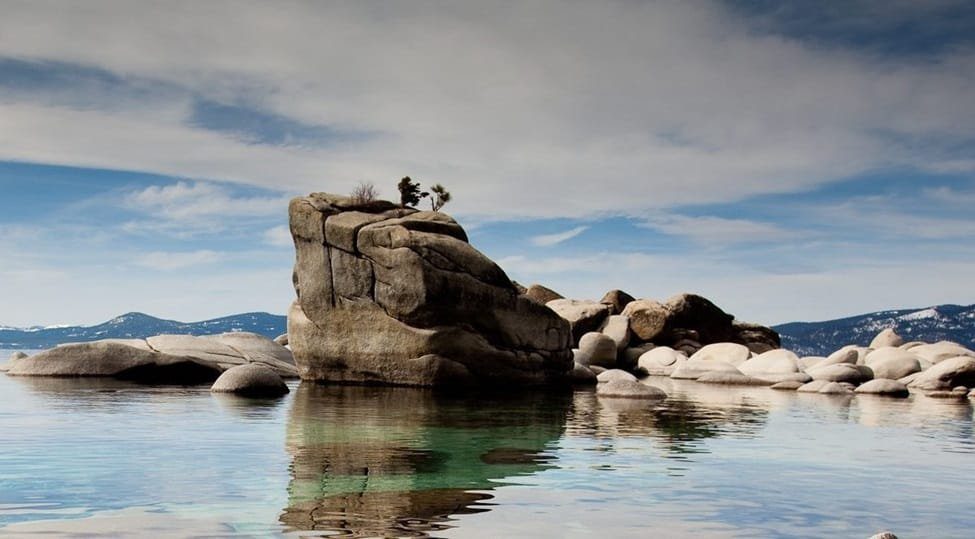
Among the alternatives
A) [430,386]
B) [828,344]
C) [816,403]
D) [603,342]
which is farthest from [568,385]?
[828,344]

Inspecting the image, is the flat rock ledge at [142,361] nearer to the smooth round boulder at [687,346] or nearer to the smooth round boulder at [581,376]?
the smooth round boulder at [581,376]

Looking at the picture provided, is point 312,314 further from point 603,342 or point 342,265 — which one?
point 603,342

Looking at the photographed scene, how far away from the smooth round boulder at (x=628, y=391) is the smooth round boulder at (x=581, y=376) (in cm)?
553

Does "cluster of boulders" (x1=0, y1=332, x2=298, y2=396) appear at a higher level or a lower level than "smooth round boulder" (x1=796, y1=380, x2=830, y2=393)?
higher

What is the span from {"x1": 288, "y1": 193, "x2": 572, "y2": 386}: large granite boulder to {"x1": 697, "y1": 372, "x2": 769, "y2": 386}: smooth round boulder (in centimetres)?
1191

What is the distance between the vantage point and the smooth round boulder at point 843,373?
119ft

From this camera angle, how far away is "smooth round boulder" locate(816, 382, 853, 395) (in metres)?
31.8

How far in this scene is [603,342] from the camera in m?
45.5

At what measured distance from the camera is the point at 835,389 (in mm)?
31953

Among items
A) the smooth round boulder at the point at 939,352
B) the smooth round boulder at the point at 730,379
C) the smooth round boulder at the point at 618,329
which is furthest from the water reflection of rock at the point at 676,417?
the smooth round boulder at the point at 618,329

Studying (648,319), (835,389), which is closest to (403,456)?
(835,389)

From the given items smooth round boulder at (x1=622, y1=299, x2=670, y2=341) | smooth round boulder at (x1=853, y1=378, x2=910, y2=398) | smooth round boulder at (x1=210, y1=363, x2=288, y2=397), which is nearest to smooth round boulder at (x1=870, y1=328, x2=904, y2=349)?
smooth round boulder at (x1=622, y1=299, x2=670, y2=341)

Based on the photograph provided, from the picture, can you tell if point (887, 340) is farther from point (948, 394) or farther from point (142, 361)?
point (142, 361)

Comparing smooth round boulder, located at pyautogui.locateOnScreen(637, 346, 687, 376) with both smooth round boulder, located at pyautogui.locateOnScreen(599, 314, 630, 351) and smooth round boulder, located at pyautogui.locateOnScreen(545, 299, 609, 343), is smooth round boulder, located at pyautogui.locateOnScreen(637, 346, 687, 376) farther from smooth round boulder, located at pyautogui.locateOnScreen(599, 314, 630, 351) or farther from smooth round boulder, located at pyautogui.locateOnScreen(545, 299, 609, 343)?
smooth round boulder, located at pyautogui.locateOnScreen(545, 299, 609, 343)
